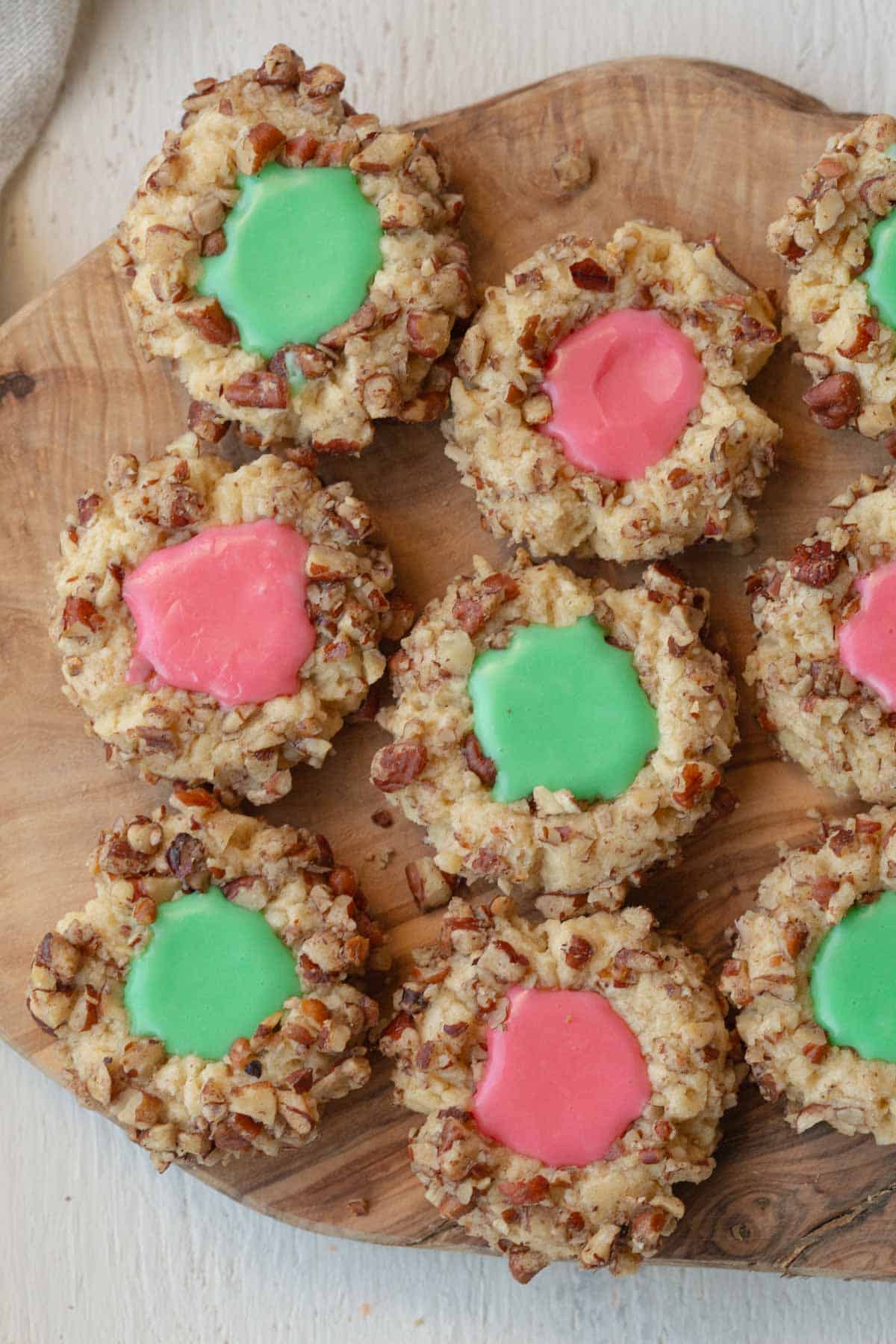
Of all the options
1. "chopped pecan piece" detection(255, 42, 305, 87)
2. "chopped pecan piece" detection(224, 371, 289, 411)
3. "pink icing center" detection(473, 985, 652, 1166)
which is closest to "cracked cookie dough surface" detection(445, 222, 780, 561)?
"chopped pecan piece" detection(224, 371, 289, 411)

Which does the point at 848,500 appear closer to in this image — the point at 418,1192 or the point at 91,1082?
the point at 418,1192

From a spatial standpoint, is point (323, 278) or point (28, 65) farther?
point (28, 65)

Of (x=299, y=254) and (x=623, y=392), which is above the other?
(x=299, y=254)

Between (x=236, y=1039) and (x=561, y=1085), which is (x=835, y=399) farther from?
(x=236, y=1039)

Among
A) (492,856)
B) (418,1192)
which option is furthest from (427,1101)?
(492,856)

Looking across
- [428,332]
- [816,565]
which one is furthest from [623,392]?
[816,565]
